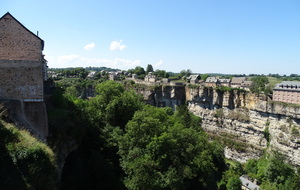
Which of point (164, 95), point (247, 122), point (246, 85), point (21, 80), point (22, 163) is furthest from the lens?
point (246, 85)

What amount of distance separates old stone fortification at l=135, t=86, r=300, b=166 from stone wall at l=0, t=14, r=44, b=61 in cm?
4140

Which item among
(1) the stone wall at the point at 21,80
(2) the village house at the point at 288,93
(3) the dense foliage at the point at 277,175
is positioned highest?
(1) the stone wall at the point at 21,80

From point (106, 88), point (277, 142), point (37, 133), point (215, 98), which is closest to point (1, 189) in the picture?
point (37, 133)

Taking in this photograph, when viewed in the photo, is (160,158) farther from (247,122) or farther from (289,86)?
(289,86)

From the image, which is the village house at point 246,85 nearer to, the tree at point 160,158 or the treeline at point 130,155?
the treeline at point 130,155

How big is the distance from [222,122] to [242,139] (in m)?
6.23

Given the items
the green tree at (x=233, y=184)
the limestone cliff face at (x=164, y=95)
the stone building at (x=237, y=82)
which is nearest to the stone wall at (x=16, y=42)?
the green tree at (x=233, y=184)

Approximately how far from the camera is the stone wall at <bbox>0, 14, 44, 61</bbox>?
13938mm

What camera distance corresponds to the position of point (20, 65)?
13.5m

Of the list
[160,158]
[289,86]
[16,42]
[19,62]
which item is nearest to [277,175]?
[289,86]

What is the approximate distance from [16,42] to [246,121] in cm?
4510

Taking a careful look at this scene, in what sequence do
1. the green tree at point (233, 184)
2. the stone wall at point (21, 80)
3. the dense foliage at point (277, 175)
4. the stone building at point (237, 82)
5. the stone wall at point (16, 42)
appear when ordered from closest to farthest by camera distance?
the stone wall at point (21, 80)
the stone wall at point (16, 42)
the green tree at point (233, 184)
the dense foliage at point (277, 175)
the stone building at point (237, 82)

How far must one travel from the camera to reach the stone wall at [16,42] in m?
13.9

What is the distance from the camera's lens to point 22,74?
13633 mm
